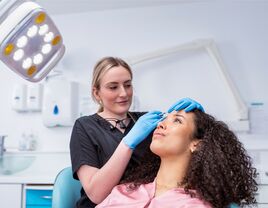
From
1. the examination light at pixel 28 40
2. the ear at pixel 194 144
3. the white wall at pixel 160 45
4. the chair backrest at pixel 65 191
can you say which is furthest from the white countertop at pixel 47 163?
the examination light at pixel 28 40

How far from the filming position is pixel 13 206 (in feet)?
6.83

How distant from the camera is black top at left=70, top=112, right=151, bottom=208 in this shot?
120 centimetres

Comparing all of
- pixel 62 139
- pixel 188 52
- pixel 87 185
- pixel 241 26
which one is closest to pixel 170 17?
pixel 188 52

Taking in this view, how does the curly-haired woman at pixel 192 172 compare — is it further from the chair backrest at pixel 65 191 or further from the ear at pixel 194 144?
the chair backrest at pixel 65 191

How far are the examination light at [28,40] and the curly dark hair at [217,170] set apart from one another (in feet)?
2.04

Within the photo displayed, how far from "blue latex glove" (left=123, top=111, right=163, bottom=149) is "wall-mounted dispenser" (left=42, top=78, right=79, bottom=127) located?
5.01 feet

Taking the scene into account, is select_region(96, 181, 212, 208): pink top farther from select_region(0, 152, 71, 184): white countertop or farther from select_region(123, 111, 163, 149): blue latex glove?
select_region(0, 152, 71, 184): white countertop

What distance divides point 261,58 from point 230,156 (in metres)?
1.61

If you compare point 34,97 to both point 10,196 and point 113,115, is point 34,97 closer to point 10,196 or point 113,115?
point 10,196

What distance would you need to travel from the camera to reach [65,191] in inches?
49.6

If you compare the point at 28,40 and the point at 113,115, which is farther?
the point at 113,115

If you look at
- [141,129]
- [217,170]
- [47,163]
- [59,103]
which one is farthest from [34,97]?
[217,170]

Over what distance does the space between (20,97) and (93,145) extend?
1.74 m

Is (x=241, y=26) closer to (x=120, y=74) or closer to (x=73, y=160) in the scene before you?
(x=120, y=74)
